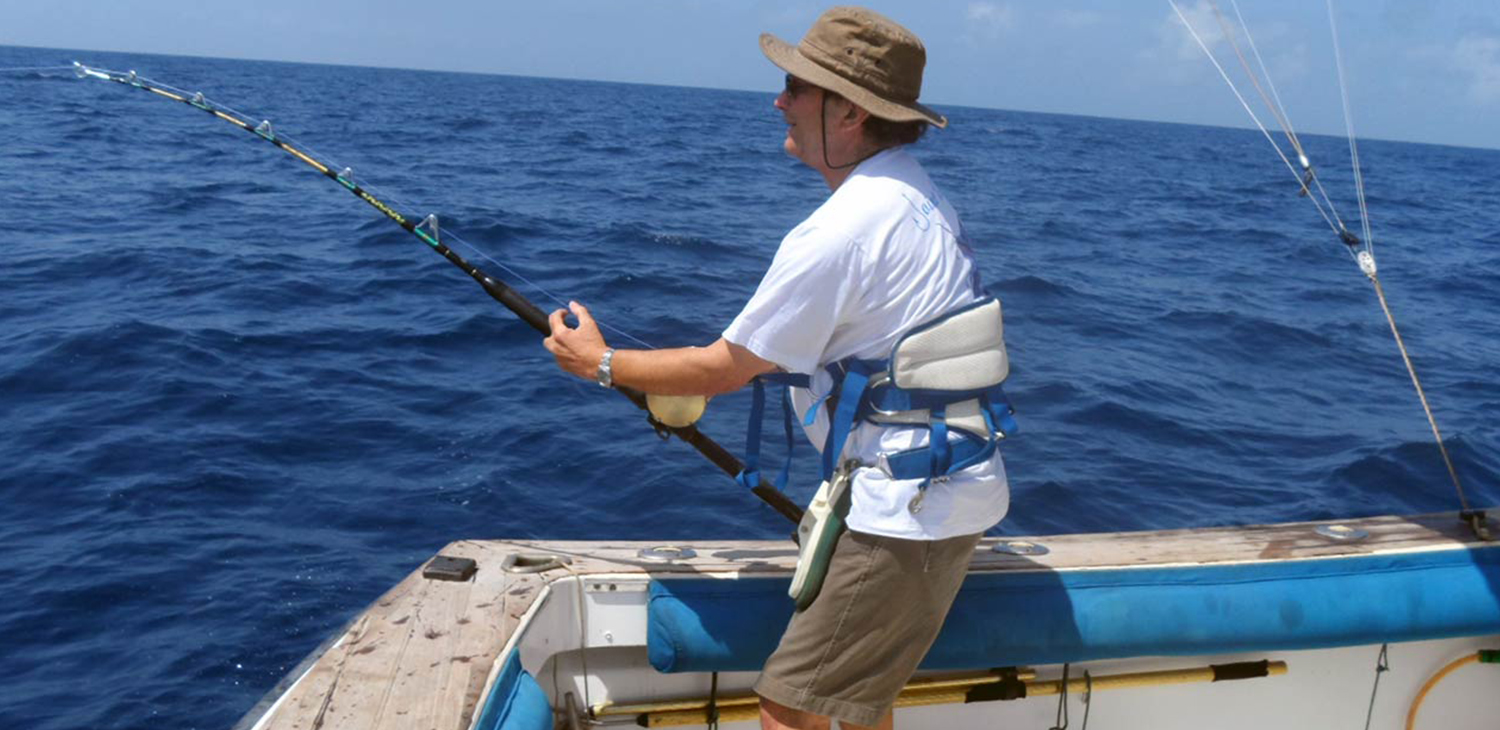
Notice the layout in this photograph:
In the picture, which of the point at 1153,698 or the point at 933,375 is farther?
the point at 1153,698

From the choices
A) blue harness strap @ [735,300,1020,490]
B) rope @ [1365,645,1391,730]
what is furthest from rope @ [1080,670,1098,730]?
blue harness strap @ [735,300,1020,490]

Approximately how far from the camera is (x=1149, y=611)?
2705 mm

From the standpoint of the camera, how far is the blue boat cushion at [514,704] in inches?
87.2

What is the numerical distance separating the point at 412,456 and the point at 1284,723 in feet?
14.9

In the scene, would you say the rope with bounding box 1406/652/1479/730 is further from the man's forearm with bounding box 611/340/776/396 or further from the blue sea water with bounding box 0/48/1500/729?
the blue sea water with bounding box 0/48/1500/729

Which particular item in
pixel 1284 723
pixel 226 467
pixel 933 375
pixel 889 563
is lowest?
pixel 226 467

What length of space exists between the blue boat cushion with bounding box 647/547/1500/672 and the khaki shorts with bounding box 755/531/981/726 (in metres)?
0.26

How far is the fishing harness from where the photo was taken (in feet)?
7.14

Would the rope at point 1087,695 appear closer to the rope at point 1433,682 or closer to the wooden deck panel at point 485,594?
the wooden deck panel at point 485,594

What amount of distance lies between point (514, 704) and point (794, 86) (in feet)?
3.92

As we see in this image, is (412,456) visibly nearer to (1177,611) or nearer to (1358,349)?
(1177,611)

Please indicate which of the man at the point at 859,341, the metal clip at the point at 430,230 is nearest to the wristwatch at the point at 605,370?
the man at the point at 859,341

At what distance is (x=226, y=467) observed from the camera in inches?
244

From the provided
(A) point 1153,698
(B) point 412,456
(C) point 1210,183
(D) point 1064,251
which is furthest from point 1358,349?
(C) point 1210,183
